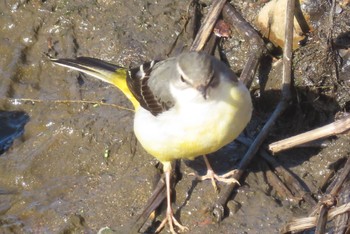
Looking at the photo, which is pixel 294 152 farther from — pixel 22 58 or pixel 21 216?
pixel 22 58

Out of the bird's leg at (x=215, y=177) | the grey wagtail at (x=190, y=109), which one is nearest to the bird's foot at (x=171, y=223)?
the grey wagtail at (x=190, y=109)

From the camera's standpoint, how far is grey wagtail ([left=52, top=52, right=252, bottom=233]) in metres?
6.79

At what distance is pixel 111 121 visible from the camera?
851 centimetres

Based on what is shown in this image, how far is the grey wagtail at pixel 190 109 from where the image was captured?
6.79 metres

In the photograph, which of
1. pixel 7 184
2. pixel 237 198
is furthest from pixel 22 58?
pixel 237 198

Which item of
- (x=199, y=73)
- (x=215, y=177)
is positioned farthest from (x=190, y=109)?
(x=215, y=177)

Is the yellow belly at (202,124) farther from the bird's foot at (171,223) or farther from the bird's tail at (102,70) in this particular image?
the bird's tail at (102,70)

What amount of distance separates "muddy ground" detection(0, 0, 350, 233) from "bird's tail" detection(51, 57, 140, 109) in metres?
0.46

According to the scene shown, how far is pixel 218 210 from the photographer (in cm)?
743

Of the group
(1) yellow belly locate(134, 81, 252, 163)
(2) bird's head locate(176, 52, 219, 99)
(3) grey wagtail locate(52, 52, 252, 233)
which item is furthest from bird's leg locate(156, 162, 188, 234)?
(2) bird's head locate(176, 52, 219, 99)

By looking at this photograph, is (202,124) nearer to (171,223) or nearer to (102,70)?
(171,223)

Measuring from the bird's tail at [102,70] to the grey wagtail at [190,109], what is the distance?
2.36ft

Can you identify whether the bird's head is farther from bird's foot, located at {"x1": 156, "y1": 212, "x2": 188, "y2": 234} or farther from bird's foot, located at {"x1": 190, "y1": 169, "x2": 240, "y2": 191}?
bird's foot, located at {"x1": 156, "y1": 212, "x2": 188, "y2": 234}

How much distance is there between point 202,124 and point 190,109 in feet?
0.56
